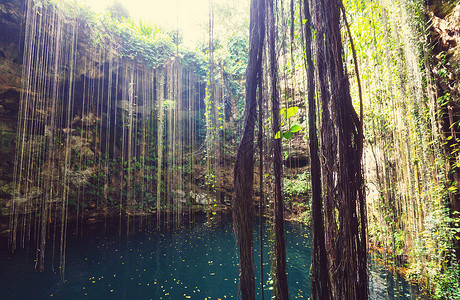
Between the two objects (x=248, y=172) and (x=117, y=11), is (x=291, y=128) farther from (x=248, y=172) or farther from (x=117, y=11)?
(x=117, y=11)

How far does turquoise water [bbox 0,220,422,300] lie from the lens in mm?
2967

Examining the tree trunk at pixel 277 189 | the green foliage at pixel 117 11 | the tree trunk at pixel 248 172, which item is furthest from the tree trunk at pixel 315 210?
the green foliage at pixel 117 11

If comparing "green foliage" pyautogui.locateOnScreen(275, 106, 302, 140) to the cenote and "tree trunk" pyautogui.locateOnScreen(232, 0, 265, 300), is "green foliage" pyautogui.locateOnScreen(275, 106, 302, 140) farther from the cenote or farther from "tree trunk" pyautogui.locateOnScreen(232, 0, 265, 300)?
"tree trunk" pyautogui.locateOnScreen(232, 0, 265, 300)

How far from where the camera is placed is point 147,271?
3.75 m

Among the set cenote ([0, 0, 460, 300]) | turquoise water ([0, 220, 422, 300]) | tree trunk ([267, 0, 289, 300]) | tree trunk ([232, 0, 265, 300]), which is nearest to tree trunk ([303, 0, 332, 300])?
cenote ([0, 0, 460, 300])

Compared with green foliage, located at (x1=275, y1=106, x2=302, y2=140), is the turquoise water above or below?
below

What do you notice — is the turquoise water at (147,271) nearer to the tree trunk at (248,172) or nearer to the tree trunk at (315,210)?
the tree trunk at (315,210)

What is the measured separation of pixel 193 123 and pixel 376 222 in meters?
6.76

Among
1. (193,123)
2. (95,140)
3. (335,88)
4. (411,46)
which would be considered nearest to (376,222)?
(411,46)

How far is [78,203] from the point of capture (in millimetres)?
6062

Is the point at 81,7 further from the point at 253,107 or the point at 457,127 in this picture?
the point at 457,127

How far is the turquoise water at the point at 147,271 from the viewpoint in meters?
2.97

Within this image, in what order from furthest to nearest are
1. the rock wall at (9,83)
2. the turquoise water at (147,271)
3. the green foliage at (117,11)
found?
the green foliage at (117,11), the rock wall at (9,83), the turquoise water at (147,271)

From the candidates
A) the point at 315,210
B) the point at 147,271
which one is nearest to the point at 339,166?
the point at 315,210
